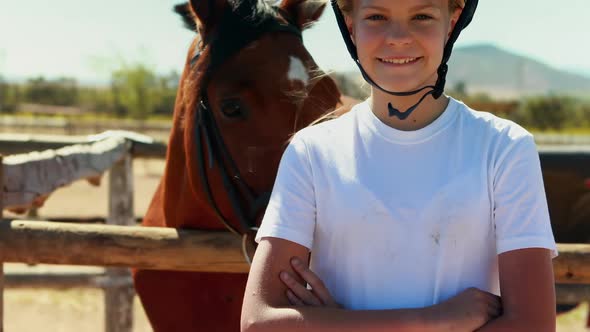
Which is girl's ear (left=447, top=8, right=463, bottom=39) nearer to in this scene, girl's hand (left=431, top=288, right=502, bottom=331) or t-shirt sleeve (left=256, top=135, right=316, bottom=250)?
t-shirt sleeve (left=256, top=135, right=316, bottom=250)

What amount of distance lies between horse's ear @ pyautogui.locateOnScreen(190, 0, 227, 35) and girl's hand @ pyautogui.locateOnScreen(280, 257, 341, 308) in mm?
1539

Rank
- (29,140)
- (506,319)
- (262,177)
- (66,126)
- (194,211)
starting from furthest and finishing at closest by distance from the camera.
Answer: (66,126)
(29,140)
(194,211)
(262,177)
(506,319)

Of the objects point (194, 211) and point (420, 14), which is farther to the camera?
point (194, 211)

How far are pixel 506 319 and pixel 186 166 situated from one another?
5.53ft

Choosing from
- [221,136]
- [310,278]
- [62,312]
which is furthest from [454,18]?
[62,312]

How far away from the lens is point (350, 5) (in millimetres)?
1479

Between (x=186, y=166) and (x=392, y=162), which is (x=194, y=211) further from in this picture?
(x=392, y=162)

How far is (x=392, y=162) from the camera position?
1.38 meters

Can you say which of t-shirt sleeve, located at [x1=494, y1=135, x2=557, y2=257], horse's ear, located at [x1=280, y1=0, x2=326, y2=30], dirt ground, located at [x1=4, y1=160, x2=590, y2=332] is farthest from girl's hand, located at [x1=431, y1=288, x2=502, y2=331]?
dirt ground, located at [x1=4, y1=160, x2=590, y2=332]

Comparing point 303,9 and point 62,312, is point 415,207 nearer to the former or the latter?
point 303,9

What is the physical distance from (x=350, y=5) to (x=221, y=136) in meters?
1.10

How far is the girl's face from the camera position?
4.39 feet

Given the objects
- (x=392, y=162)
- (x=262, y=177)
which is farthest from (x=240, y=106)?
(x=392, y=162)

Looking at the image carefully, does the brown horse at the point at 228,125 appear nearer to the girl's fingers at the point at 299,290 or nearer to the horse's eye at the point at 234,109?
the horse's eye at the point at 234,109
